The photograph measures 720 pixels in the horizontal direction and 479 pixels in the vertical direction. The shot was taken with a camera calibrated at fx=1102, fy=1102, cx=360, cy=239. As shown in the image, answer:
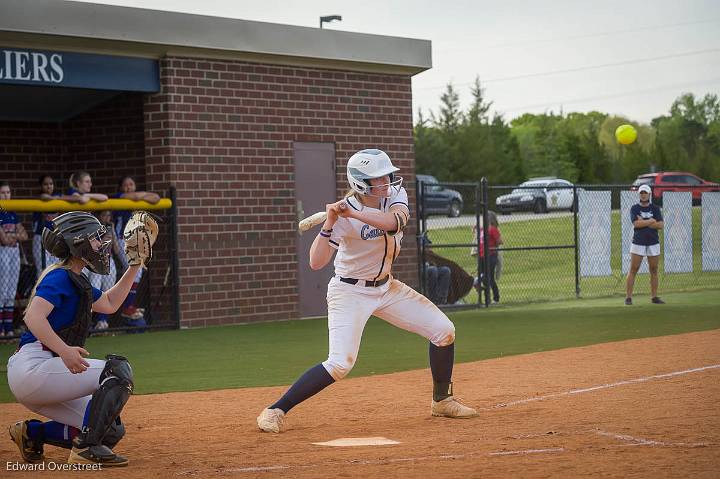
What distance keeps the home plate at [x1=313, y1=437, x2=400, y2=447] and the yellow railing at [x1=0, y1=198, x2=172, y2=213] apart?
8.22 meters

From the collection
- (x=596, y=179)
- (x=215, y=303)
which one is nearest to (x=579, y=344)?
(x=215, y=303)

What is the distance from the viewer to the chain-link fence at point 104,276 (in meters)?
15.5

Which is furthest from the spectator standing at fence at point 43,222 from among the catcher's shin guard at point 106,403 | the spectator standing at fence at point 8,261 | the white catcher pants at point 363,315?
the catcher's shin guard at point 106,403

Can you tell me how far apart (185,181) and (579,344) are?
6937 millimetres

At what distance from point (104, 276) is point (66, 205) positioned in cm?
131

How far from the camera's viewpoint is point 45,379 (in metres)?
6.58

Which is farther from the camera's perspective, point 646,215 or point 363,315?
point 646,215

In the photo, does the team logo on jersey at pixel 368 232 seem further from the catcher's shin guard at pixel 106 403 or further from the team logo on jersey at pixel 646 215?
the team logo on jersey at pixel 646 215

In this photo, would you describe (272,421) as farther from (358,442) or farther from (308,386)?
(358,442)

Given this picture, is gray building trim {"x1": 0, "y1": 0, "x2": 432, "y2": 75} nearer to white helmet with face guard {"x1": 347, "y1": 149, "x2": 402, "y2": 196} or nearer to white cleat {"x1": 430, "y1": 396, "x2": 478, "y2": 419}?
white helmet with face guard {"x1": 347, "y1": 149, "x2": 402, "y2": 196}

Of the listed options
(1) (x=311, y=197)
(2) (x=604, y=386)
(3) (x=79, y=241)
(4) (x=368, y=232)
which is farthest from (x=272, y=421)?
(1) (x=311, y=197)

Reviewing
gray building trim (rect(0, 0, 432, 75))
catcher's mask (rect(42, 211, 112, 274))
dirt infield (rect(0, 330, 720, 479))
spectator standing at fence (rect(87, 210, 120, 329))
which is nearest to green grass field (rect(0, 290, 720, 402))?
spectator standing at fence (rect(87, 210, 120, 329))

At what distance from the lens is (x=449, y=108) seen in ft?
214

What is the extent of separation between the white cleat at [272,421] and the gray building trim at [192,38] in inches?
365
